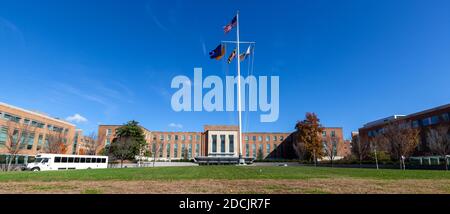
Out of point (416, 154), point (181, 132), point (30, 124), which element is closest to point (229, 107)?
point (416, 154)

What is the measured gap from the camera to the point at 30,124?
51.7m

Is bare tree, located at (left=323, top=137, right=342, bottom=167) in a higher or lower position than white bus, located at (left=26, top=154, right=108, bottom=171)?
higher

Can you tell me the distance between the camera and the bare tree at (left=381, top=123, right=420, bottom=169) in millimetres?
34719

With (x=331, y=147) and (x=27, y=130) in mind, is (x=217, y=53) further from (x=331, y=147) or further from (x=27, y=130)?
(x=27, y=130)

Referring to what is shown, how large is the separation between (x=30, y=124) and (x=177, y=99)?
4515 cm

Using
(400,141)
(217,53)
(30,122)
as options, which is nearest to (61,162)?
(30,122)

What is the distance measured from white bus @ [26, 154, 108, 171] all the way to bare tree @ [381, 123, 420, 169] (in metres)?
45.9

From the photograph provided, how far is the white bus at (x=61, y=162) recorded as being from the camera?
3325cm

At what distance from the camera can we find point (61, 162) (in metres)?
35.2

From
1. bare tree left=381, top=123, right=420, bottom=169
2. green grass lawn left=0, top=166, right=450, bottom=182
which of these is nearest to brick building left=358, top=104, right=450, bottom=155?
bare tree left=381, top=123, right=420, bottom=169

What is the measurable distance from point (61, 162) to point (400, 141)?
1934 inches

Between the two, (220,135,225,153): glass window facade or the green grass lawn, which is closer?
the green grass lawn

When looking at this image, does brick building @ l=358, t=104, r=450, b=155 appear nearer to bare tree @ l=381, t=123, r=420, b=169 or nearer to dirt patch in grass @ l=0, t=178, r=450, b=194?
bare tree @ l=381, t=123, r=420, b=169
